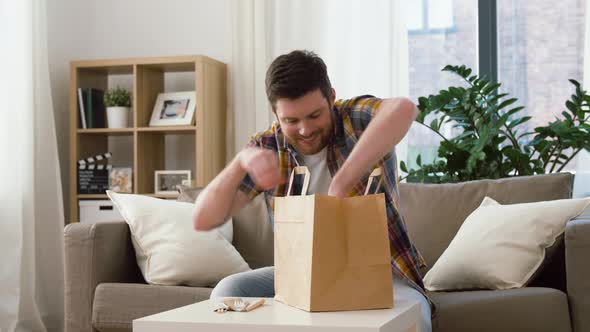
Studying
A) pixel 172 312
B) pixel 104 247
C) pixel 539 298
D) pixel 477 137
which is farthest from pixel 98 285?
pixel 477 137

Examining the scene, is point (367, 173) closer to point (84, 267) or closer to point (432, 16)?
point (84, 267)

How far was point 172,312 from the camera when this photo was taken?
153 centimetres

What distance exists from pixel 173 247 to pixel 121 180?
1.50 meters

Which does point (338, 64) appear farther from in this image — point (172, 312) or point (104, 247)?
point (172, 312)

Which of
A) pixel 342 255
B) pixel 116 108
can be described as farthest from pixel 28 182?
pixel 342 255

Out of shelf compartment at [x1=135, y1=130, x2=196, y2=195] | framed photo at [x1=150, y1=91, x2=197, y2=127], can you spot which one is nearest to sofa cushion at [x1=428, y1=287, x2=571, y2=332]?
framed photo at [x1=150, y1=91, x2=197, y2=127]

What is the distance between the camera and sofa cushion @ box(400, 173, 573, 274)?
2.69 meters

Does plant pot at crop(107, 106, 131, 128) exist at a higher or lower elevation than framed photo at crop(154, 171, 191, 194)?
higher

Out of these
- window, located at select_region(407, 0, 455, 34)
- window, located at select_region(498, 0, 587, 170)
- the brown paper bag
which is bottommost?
the brown paper bag

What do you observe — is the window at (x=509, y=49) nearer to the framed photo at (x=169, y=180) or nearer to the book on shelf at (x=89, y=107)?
the framed photo at (x=169, y=180)

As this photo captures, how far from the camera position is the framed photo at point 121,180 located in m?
4.20

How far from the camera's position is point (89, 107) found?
4.24 metres

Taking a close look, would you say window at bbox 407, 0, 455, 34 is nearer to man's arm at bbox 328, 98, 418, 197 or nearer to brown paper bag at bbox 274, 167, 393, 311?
man's arm at bbox 328, 98, 418, 197

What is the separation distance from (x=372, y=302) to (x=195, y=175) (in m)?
2.89
